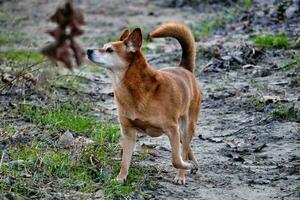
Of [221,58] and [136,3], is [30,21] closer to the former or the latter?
[136,3]

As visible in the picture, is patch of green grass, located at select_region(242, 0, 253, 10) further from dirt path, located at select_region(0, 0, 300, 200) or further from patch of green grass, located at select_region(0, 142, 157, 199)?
patch of green grass, located at select_region(0, 142, 157, 199)

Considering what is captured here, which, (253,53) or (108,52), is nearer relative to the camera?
(108,52)

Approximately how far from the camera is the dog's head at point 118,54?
5930 mm

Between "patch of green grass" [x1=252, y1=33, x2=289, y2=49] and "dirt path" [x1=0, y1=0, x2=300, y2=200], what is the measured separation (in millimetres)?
263

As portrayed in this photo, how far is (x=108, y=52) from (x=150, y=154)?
4.20 ft

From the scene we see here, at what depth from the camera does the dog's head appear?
5930 mm

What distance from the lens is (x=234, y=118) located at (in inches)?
331

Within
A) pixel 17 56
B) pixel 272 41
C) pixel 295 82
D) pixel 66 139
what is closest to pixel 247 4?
pixel 272 41

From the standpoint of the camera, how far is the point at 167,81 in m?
6.07

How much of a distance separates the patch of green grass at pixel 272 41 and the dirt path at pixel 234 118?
263 mm

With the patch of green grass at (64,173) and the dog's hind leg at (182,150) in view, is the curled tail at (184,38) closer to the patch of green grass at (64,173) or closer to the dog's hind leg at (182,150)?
the dog's hind leg at (182,150)

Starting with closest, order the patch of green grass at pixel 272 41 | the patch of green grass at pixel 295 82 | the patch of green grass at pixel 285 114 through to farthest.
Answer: the patch of green grass at pixel 285 114
the patch of green grass at pixel 295 82
the patch of green grass at pixel 272 41

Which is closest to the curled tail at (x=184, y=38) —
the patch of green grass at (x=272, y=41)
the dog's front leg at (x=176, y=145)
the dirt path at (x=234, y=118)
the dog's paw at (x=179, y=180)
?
the dirt path at (x=234, y=118)

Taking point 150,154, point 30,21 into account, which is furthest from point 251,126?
point 30,21
